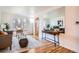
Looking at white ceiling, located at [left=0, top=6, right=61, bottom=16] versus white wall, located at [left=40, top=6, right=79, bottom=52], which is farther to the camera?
white wall, located at [left=40, top=6, right=79, bottom=52]

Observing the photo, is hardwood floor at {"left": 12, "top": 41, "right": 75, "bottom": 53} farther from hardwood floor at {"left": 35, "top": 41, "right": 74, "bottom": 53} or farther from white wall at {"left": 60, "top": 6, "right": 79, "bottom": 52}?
white wall at {"left": 60, "top": 6, "right": 79, "bottom": 52}

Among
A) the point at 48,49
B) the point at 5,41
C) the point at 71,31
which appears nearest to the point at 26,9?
the point at 5,41

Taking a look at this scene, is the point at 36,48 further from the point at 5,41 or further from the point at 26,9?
the point at 26,9

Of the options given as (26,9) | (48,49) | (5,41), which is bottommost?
(48,49)

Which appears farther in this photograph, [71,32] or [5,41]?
[71,32]

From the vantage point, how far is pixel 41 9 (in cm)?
224

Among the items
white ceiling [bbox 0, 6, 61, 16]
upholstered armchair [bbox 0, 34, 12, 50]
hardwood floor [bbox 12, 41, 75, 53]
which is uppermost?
white ceiling [bbox 0, 6, 61, 16]

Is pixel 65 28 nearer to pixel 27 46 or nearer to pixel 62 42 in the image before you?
pixel 62 42

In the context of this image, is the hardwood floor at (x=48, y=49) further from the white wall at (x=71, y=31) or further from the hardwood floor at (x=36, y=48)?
the white wall at (x=71, y=31)

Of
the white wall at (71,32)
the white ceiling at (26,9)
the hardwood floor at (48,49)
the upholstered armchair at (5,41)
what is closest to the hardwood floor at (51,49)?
the hardwood floor at (48,49)

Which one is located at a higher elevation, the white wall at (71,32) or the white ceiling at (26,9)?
the white ceiling at (26,9)

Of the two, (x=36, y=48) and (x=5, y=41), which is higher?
(x=5, y=41)

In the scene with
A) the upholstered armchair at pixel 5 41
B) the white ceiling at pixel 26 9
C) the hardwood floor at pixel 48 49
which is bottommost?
the hardwood floor at pixel 48 49

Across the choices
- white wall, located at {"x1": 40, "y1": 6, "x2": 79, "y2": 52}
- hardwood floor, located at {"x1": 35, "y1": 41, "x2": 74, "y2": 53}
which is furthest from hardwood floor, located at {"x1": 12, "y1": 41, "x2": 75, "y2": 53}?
white wall, located at {"x1": 40, "y1": 6, "x2": 79, "y2": 52}
